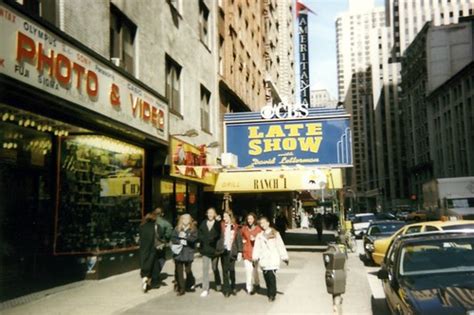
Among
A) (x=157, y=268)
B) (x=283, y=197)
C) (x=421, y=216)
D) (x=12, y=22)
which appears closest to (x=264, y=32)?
(x=283, y=197)

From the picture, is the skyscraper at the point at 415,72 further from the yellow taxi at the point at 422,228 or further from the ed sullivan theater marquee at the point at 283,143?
→ the yellow taxi at the point at 422,228

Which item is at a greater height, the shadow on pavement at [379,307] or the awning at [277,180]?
the awning at [277,180]

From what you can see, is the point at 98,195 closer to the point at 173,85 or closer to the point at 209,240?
the point at 209,240

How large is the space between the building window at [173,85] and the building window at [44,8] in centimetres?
770

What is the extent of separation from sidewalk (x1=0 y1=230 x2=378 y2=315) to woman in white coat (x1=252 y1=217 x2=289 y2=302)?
41 centimetres

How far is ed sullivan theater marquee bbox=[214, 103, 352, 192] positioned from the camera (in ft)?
77.6

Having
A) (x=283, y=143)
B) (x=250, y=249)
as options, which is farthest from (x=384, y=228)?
(x=250, y=249)

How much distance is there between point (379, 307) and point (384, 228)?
1222 centimetres

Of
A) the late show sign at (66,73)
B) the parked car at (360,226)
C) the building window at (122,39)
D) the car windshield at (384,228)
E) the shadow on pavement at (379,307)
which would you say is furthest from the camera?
the parked car at (360,226)

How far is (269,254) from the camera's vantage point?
35.4ft

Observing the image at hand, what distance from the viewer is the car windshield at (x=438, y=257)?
24.5 ft

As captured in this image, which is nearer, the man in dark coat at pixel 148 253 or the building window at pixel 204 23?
the man in dark coat at pixel 148 253

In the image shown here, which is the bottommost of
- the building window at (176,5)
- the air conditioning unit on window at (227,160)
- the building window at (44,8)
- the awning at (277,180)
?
the awning at (277,180)

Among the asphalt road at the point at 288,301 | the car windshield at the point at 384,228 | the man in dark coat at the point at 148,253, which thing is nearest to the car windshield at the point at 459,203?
the car windshield at the point at 384,228
